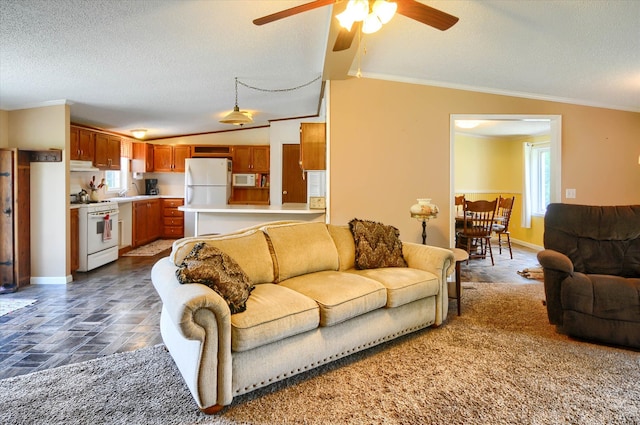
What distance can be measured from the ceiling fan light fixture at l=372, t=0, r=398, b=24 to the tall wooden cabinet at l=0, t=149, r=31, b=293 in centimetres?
441

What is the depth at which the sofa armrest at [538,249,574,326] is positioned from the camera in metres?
2.78

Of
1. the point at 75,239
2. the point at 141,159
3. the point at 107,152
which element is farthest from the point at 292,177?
the point at 75,239

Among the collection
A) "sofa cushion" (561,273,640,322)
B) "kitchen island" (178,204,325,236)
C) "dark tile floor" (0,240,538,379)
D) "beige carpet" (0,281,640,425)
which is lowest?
"beige carpet" (0,281,640,425)

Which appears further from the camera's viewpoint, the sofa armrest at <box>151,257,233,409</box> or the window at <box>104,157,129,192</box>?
the window at <box>104,157,129,192</box>

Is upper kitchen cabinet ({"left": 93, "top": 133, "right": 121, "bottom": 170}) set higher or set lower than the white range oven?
higher

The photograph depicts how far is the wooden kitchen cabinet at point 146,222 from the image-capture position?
667 cm

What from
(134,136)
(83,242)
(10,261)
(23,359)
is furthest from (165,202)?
(23,359)

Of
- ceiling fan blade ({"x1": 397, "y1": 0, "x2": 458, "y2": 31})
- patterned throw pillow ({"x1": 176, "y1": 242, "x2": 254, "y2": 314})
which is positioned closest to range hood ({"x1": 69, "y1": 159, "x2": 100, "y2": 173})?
patterned throw pillow ({"x1": 176, "y1": 242, "x2": 254, "y2": 314})

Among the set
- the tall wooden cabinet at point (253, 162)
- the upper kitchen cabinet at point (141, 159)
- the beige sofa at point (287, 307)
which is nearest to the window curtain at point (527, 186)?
the beige sofa at point (287, 307)

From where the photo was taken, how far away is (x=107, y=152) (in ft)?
20.1

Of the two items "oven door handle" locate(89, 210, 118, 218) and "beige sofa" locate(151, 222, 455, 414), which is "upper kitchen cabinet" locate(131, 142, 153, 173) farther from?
"beige sofa" locate(151, 222, 455, 414)

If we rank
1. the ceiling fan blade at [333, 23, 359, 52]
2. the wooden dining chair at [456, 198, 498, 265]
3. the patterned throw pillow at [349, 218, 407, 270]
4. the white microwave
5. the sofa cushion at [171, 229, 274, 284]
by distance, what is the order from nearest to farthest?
1. the ceiling fan blade at [333, 23, 359, 52]
2. the sofa cushion at [171, 229, 274, 284]
3. the patterned throw pillow at [349, 218, 407, 270]
4. the wooden dining chair at [456, 198, 498, 265]
5. the white microwave

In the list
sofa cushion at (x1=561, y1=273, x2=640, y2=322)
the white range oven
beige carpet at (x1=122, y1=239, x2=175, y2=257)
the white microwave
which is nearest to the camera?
sofa cushion at (x1=561, y1=273, x2=640, y2=322)

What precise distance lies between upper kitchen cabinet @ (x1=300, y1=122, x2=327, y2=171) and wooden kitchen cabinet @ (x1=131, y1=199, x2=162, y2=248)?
381cm
